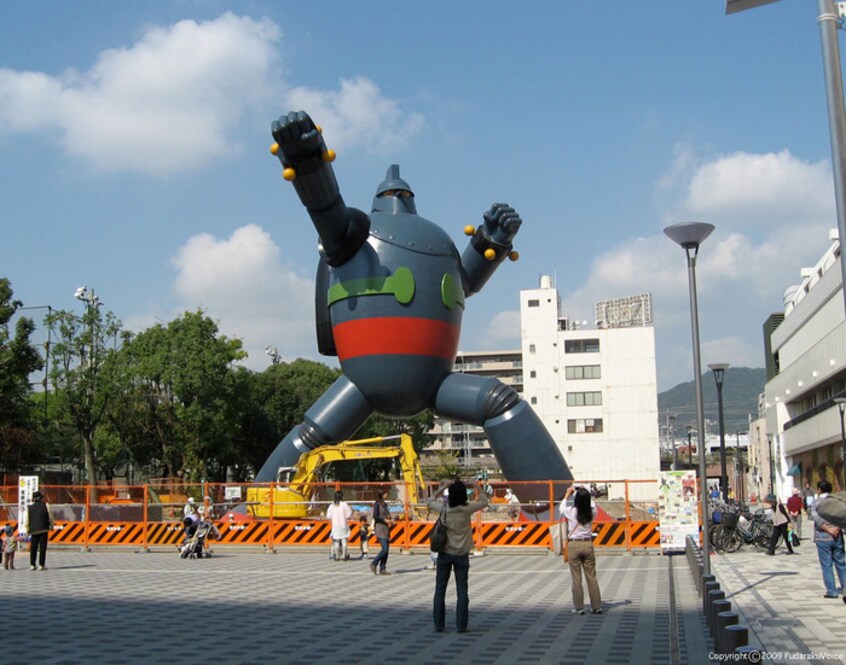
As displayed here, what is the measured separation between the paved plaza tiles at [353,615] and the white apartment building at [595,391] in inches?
1979

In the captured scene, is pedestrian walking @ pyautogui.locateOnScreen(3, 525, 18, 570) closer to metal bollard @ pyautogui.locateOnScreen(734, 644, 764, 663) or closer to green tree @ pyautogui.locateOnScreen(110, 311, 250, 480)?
metal bollard @ pyautogui.locateOnScreen(734, 644, 764, 663)

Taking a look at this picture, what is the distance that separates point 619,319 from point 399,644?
72918 millimetres

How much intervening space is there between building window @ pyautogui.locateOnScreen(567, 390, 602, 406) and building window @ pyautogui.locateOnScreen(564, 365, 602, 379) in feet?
3.98

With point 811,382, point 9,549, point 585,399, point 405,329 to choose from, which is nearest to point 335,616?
point 9,549

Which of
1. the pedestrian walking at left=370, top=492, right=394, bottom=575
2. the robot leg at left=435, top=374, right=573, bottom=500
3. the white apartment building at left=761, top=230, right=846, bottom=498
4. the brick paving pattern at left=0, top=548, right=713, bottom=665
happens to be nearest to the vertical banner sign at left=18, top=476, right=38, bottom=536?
the brick paving pattern at left=0, top=548, right=713, bottom=665

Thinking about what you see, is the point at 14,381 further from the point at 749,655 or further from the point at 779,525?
the point at 749,655

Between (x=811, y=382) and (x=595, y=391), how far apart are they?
86.1 feet

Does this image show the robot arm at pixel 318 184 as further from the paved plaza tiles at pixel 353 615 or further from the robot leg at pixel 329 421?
the paved plaza tiles at pixel 353 615

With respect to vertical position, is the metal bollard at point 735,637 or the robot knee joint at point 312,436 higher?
the robot knee joint at point 312,436

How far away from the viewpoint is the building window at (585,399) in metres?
69.4

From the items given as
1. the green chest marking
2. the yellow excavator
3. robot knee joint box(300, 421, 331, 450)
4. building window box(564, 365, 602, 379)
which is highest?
building window box(564, 365, 602, 379)

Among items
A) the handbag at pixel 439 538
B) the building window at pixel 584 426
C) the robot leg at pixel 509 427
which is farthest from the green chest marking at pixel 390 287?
the building window at pixel 584 426

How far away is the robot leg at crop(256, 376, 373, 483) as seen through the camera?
70.0 ft

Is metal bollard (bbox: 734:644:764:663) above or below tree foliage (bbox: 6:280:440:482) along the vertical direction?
below
